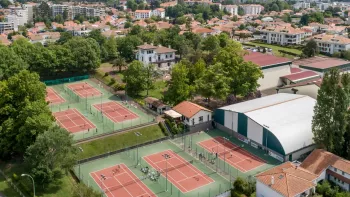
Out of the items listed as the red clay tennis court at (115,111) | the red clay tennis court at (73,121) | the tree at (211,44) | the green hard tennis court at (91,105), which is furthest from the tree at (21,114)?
the tree at (211,44)

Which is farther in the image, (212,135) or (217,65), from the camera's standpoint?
(217,65)

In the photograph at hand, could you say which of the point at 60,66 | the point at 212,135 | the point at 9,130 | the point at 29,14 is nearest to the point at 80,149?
the point at 9,130

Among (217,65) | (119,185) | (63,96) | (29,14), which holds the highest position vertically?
(29,14)

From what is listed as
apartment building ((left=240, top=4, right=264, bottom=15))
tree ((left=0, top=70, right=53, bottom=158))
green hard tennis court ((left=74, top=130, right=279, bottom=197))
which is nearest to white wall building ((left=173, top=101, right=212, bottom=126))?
green hard tennis court ((left=74, top=130, right=279, bottom=197))

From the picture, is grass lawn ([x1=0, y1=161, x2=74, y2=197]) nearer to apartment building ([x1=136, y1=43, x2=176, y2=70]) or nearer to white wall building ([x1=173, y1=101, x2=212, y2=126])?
white wall building ([x1=173, y1=101, x2=212, y2=126])

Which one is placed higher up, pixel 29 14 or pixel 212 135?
pixel 29 14

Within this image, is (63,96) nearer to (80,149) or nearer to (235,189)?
(80,149)
